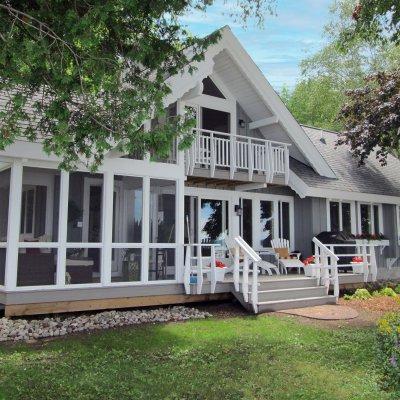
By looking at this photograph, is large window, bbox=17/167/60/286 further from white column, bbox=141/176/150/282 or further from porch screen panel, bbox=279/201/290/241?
porch screen panel, bbox=279/201/290/241

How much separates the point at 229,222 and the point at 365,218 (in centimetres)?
640

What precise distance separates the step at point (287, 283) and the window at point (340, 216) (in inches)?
171

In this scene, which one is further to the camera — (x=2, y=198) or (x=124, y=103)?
(x=2, y=198)

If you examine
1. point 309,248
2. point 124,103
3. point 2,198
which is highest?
point 124,103

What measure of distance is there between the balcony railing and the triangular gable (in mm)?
844

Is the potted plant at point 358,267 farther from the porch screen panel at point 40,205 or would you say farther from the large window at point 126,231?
the porch screen panel at point 40,205

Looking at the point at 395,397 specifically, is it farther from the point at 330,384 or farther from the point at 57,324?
the point at 57,324

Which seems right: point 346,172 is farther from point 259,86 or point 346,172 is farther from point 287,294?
point 287,294

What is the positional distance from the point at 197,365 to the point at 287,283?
596cm

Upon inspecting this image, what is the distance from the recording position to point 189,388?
17.9ft

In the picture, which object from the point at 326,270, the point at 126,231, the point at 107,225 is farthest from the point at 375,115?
the point at 107,225

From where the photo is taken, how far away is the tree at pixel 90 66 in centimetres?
633

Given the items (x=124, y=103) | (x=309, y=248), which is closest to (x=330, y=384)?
(x=124, y=103)

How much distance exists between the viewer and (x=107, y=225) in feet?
32.9
